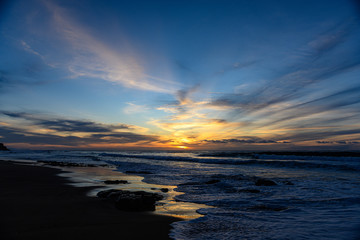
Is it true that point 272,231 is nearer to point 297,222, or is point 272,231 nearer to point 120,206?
point 297,222

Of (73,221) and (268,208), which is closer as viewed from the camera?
(73,221)

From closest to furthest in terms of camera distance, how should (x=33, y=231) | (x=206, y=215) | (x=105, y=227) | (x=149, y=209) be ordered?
1. (x=33, y=231)
2. (x=105, y=227)
3. (x=206, y=215)
4. (x=149, y=209)

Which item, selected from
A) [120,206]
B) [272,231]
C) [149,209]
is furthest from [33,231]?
[272,231]

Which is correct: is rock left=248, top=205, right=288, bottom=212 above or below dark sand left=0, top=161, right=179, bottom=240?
below

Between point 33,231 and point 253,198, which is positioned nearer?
point 33,231

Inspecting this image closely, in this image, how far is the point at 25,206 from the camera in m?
5.92

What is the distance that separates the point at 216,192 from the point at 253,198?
67.6 inches

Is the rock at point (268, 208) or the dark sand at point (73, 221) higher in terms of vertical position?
the dark sand at point (73, 221)

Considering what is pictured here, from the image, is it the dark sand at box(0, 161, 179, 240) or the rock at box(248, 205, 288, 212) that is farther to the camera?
the rock at box(248, 205, 288, 212)

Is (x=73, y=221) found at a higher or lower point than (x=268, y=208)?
higher

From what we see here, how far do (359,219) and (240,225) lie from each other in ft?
10.3

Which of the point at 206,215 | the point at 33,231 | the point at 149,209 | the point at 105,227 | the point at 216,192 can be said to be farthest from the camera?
the point at 216,192

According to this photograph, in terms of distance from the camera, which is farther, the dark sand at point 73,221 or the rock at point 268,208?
the rock at point 268,208

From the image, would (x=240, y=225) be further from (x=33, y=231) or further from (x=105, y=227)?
(x=33, y=231)
